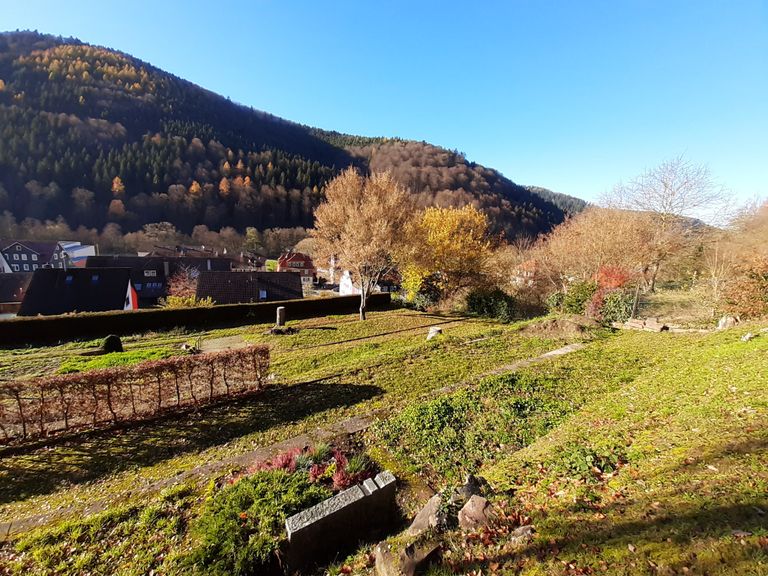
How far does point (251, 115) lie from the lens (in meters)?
139

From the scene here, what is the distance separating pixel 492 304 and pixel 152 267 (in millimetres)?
39885

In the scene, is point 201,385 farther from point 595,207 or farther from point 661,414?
point 595,207

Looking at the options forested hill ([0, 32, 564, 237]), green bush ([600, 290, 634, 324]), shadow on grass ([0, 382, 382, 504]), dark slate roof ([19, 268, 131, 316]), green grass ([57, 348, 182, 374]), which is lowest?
dark slate roof ([19, 268, 131, 316])

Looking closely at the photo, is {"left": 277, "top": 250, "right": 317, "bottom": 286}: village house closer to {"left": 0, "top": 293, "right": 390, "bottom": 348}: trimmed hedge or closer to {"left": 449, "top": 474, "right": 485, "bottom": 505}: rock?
{"left": 0, "top": 293, "right": 390, "bottom": 348}: trimmed hedge

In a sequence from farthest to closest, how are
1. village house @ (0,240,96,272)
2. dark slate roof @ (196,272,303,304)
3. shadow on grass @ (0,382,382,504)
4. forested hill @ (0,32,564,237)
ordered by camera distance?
forested hill @ (0,32,564,237), village house @ (0,240,96,272), dark slate roof @ (196,272,303,304), shadow on grass @ (0,382,382,504)

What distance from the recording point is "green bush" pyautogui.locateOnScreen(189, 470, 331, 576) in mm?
3037

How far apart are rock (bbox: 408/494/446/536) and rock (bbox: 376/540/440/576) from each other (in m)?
0.21

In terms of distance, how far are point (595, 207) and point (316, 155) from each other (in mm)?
116984

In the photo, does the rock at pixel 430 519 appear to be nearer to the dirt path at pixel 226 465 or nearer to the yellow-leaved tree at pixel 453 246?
the dirt path at pixel 226 465

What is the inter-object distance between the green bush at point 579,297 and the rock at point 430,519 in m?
15.2

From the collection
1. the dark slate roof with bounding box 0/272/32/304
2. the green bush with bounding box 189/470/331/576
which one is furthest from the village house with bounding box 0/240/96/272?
the green bush with bounding box 189/470/331/576

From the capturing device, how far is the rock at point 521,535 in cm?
270

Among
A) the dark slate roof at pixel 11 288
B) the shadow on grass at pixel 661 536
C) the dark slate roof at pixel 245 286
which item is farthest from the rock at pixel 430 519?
the dark slate roof at pixel 11 288

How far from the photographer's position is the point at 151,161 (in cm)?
8219
